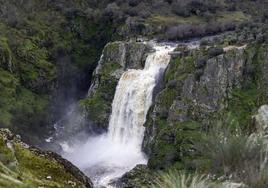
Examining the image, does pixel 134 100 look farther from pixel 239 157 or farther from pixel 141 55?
pixel 239 157

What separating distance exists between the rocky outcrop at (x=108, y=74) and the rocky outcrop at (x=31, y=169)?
42.1m

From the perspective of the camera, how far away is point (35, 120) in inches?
2491

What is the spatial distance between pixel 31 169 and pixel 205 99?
115 feet

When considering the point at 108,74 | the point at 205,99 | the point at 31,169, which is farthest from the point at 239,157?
the point at 108,74

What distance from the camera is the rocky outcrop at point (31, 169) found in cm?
1678

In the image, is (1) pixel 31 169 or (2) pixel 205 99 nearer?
(1) pixel 31 169

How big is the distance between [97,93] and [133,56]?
6108 mm

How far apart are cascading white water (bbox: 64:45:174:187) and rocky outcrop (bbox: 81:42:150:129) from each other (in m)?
1.23

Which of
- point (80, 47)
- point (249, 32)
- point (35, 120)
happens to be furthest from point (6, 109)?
point (249, 32)

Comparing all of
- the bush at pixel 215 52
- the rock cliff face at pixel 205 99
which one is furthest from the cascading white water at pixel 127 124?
the bush at pixel 215 52

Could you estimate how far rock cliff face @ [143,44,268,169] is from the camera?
49.2m

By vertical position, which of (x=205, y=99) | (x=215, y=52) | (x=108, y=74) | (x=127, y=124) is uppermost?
(x=108, y=74)

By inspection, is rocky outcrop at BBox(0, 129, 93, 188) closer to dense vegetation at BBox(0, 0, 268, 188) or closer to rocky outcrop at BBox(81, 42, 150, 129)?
dense vegetation at BBox(0, 0, 268, 188)

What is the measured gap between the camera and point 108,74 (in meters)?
64.9
